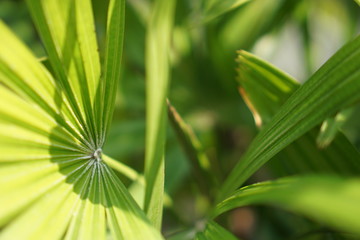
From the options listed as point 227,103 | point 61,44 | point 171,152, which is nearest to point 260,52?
point 227,103

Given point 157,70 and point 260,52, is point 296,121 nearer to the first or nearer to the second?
point 157,70

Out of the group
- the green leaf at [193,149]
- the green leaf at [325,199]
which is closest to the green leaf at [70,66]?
the green leaf at [193,149]

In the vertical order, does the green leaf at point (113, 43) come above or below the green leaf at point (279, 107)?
above

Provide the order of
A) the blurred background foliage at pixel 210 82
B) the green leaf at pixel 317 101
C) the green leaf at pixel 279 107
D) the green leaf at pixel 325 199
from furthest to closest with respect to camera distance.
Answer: the blurred background foliage at pixel 210 82, the green leaf at pixel 279 107, the green leaf at pixel 317 101, the green leaf at pixel 325 199

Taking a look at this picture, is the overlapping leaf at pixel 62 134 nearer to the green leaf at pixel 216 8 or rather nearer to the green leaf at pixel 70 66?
the green leaf at pixel 70 66

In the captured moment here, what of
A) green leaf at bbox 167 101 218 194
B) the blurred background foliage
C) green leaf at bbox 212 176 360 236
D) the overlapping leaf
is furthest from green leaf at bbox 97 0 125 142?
the blurred background foliage

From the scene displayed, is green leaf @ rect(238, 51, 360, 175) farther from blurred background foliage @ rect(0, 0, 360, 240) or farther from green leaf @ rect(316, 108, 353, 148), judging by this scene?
blurred background foliage @ rect(0, 0, 360, 240)

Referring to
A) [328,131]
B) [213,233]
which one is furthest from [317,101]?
[213,233]
